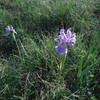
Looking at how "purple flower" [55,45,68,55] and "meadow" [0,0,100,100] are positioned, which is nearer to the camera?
"purple flower" [55,45,68,55]

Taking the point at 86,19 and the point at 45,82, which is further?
the point at 86,19

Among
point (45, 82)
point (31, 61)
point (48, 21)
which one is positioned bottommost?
point (45, 82)

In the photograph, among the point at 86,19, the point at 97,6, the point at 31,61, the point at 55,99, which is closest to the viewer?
the point at 55,99

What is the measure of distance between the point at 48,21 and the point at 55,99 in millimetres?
1913

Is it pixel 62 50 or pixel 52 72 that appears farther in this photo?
pixel 52 72

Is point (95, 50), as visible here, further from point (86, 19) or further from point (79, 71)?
point (86, 19)

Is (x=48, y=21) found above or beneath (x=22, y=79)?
above

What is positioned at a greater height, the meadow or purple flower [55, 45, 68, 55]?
purple flower [55, 45, 68, 55]

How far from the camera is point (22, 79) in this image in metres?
3.07

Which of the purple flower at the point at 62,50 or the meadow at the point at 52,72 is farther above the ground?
the purple flower at the point at 62,50

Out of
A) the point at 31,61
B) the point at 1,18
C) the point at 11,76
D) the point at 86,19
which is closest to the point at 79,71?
the point at 31,61

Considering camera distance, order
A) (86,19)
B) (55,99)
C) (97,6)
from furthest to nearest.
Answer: (97,6), (86,19), (55,99)

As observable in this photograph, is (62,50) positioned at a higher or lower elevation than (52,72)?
higher

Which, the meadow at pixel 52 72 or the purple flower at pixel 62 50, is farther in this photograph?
the meadow at pixel 52 72
